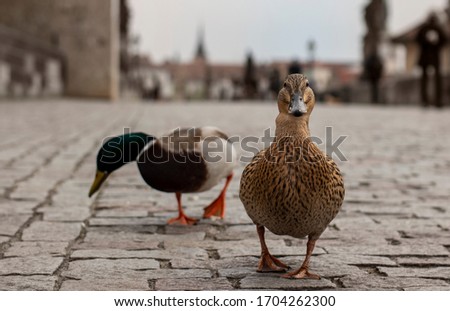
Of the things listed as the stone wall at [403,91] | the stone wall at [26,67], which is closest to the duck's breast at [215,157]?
the stone wall at [26,67]

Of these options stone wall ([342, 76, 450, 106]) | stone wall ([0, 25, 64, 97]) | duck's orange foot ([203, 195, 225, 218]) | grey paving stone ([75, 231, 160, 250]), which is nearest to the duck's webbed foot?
duck's orange foot ([203, 195, 225, 218])

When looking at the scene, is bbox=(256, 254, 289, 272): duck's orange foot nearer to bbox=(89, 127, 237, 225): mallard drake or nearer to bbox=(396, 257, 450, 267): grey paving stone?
bbox=(396, 257, 450, 267): grey paving stone

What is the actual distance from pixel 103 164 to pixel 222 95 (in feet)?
183

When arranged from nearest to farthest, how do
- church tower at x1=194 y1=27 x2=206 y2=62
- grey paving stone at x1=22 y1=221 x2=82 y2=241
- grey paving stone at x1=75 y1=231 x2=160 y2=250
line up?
grey paving stone at x1=75 y1=231 x2=160 y2=250 < grey paving stone at x1=22 y1=221 x2=82 y2=241 < church tower at x1=194 y1=27 x2=206 y2=62

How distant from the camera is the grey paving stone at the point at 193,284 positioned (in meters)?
2.80

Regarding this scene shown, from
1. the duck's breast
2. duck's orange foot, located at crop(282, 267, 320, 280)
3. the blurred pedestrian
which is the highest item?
the blurred pedestrian

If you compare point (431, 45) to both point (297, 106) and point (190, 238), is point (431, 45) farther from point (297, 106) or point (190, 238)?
point (297, 106)

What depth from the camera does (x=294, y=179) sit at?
268 cm

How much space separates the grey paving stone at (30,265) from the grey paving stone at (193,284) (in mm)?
477

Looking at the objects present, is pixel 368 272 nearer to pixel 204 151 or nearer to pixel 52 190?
pixel 204 151

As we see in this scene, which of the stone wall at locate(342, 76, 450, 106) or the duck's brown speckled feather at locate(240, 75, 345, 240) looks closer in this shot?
the duck's brown speckled feather at locate(240, 75, 345, 240)

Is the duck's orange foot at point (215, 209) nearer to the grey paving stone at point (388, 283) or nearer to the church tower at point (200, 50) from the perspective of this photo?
the grey paving stone at point (388, 283)

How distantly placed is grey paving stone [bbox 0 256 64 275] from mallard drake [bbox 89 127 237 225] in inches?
26.5

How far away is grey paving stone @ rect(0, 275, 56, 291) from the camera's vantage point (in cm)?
276
